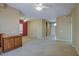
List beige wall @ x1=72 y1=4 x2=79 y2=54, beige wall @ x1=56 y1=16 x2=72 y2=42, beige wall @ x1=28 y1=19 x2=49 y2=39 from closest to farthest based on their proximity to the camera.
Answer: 1. beige wall @ x1=72 y1=4 x2=79 y2=54
2. beige wall @ x1=56 y1=16 x2=72 y2=42
3. beige wall @ x1=28 y1=19 x2=49 y2=39

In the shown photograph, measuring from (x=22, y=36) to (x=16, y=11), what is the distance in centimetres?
68

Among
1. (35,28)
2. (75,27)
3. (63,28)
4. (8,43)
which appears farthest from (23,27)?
(75,27)

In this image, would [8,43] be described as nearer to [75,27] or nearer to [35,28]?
[35,28]

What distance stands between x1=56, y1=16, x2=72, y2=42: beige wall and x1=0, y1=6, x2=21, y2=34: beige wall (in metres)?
1.10

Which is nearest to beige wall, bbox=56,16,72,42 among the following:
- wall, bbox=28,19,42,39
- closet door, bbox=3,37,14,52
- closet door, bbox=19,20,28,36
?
wall, bbox=28,19,42,39

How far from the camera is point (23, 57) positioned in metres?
2.19

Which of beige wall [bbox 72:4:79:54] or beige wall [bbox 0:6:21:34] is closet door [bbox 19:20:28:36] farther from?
beige wall [bbox 72:4:79:54]

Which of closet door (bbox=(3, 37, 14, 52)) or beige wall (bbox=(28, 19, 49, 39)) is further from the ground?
beige wall (bbox=(28, 19, 49, 39))

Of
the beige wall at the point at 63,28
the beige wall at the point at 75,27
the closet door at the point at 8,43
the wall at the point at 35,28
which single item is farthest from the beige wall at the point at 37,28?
the beige wall at the point at 75,27

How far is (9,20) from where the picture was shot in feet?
9.04

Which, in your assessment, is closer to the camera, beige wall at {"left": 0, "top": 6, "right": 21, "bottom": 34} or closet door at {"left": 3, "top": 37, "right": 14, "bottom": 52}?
beige wall at {"left": 0, "top": 6, "right": 21, "bottom": 34}

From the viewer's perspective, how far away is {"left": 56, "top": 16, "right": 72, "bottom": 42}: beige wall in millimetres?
2895

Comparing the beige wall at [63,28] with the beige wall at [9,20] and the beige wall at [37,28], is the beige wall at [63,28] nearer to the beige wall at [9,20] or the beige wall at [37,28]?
the beige wall at [37,28]

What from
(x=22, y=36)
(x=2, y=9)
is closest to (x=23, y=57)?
(x=22, y=36)
